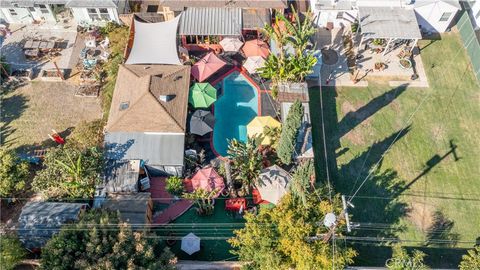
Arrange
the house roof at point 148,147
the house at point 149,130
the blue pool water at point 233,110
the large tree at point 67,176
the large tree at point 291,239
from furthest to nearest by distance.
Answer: the blue pool water at point 233,110, the house at point 149,130, the house roof at point 148,147, the large tree at point 67,176, the large tree at point 291,239

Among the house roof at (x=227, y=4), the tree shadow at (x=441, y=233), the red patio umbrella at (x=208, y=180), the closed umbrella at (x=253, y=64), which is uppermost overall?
the house roof at (x=227, y=4)

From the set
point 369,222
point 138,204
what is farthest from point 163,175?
point 369,222

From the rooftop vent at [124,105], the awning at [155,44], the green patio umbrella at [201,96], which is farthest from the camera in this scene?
the awning at [155,44]

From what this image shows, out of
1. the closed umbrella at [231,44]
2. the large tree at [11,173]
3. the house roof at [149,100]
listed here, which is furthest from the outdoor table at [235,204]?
the closed umbrella at [231,44]

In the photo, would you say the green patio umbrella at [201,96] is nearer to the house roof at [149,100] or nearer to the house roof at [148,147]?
the house roof at [149,100]

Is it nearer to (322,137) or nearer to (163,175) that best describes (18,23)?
(163,175)

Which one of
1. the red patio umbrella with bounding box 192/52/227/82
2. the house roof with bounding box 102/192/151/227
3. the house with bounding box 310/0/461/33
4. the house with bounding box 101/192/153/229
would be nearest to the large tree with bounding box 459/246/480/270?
the house with bounding box 101/192/153/229

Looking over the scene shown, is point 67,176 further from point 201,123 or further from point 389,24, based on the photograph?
point 389,24
